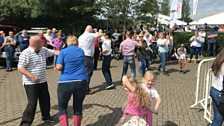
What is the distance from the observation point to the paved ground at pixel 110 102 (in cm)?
687

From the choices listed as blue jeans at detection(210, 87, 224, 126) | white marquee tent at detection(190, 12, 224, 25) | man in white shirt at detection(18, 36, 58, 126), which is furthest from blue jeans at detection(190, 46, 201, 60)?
blue jeans at detection(210, 87, 224, 126)

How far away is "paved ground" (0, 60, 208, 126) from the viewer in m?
6.87

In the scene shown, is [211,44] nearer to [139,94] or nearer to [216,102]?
[216,102]

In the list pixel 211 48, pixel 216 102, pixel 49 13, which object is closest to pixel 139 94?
pixel 216 102

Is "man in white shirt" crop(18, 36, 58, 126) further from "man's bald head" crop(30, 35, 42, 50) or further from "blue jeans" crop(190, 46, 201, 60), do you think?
"blue jeans" crop(190, 46, 201, 60)

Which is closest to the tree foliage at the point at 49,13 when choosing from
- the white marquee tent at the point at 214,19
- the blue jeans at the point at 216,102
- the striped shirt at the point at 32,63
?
the white marquee tent at the point at 214,19

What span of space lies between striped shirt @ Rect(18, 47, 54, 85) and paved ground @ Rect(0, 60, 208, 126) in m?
0.96

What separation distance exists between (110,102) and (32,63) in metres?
2.80

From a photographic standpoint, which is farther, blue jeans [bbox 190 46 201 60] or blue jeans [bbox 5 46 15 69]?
blue jeans [bbox 190 46 201 60]

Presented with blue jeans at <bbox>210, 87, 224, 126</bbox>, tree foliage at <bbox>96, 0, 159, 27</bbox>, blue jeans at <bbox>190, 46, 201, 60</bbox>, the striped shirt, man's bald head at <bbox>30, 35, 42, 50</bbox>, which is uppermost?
tree foliage at <bbox>96, 0, 159, 27</bbox>

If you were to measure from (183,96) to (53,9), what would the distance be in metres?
17.3

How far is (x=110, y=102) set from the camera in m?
8.49

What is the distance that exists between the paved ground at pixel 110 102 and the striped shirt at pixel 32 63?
37.7 inches

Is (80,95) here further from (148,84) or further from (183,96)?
(183,96)
